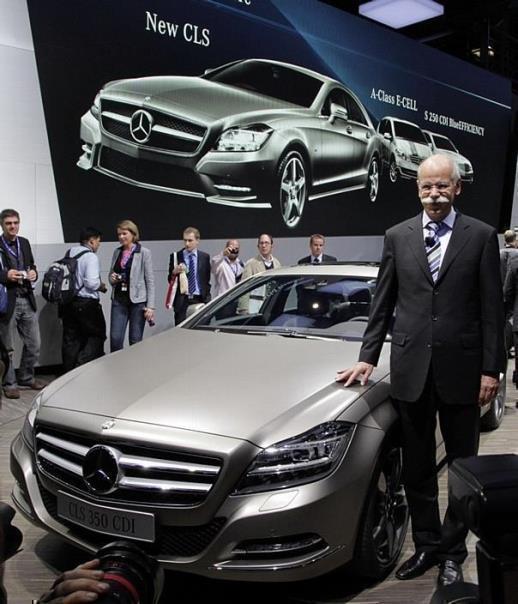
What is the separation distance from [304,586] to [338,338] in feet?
3.90

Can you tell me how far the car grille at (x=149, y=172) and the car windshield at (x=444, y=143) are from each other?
604cm

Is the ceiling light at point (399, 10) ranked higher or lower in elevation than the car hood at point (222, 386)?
higher

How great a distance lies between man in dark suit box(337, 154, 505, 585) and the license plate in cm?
95

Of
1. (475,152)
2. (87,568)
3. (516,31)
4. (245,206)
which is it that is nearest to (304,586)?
(87,568)

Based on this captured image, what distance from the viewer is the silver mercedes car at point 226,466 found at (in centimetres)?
229

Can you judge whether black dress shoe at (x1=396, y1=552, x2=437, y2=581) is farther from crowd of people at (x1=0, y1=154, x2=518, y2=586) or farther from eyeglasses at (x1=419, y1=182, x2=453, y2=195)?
eyeglasses at (x1=419, y1=182, x2=453, y2=195)

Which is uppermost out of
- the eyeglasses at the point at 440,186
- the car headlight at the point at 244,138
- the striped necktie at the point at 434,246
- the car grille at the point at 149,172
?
the car headlight at the point at 244,138

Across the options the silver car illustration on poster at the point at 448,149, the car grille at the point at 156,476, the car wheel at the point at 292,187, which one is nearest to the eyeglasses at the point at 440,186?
the car grille at the point at 156,476

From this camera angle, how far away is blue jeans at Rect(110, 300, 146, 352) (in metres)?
6.45

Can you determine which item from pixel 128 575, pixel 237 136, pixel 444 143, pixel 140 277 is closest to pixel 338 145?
pixel 237 136

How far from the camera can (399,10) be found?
414 inches

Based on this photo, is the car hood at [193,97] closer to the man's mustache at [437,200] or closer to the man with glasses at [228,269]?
the man with glasses at [228,269]

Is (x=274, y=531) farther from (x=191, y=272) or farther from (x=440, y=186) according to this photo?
(x=191, y=272)

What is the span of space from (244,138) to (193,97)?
807mm
